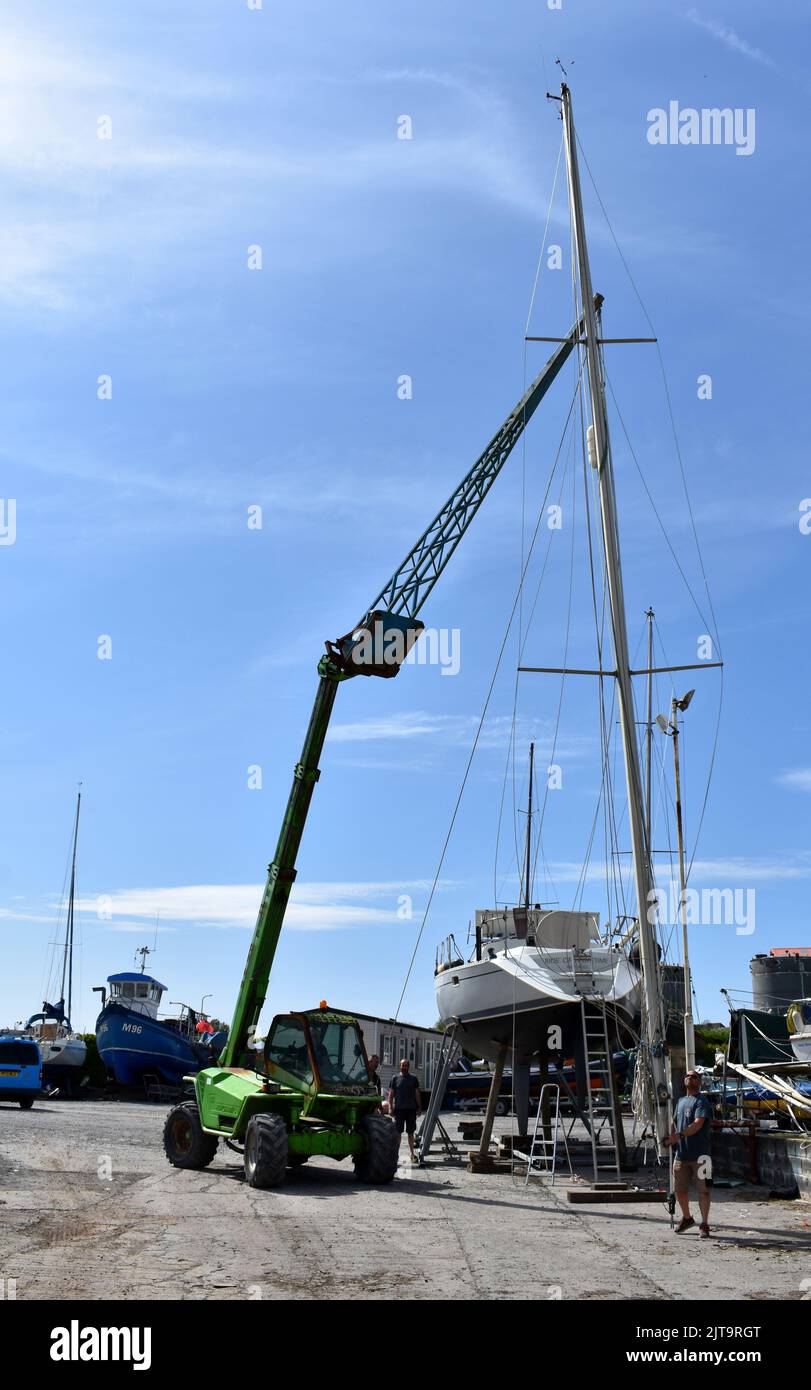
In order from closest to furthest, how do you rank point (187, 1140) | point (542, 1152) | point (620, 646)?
point (187, 1140) < point (620, 646) < point (542, 1152)

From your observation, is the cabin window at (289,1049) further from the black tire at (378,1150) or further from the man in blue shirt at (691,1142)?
the man in blue shirt at (691,1142)

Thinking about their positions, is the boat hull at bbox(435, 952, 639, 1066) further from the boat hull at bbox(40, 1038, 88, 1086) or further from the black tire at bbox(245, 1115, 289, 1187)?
the boat hull at bbox(40, 1038, 88, 1086)

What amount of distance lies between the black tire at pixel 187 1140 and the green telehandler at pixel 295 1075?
0.01 meters

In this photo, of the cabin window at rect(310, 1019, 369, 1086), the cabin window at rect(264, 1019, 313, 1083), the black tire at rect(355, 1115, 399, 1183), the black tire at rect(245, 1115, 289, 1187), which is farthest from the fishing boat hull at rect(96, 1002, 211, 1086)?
the black tire at rect(245, 1115, 289, 1187)

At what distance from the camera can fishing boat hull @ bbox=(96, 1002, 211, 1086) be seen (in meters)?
39.6

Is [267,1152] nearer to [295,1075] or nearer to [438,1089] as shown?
[295,1075]

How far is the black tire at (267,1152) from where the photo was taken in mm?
14438

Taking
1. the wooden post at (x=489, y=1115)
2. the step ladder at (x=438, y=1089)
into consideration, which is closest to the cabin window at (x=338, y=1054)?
the wooden post at (x=489, y=1115)

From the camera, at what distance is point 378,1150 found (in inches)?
608

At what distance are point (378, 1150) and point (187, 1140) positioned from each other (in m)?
3.35

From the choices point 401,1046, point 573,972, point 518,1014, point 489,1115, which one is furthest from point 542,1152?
point 401,1046

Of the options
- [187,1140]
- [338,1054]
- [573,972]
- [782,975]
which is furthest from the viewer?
[782,975]
